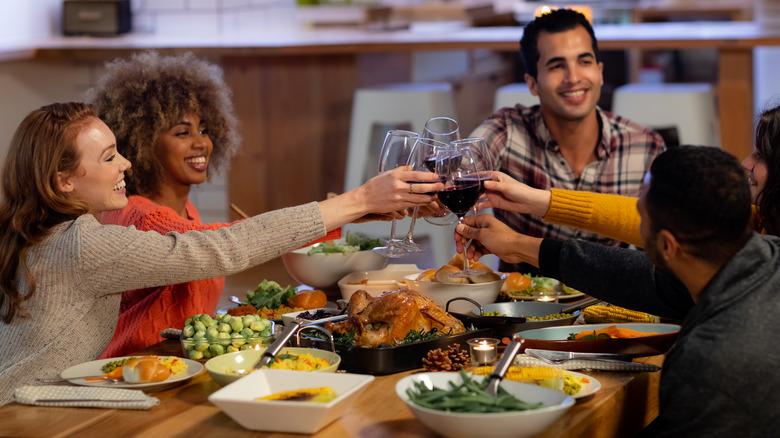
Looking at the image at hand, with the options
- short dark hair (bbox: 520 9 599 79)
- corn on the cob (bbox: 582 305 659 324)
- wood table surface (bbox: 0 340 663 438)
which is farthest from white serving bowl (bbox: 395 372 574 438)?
short dark hair (bbox: 520 9 599 79)

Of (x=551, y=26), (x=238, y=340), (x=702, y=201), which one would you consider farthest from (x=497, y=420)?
(x=551, y=26)

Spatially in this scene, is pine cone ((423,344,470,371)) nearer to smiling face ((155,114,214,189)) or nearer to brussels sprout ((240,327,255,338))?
brussels sprout ((240,327,255,338))

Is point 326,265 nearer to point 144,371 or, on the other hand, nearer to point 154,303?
point 154,303

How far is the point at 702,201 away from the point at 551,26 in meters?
1.70

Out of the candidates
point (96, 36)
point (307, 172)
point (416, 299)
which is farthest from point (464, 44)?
point (416, 299)

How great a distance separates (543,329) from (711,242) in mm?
454

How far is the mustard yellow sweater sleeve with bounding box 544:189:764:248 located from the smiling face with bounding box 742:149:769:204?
0.89ft

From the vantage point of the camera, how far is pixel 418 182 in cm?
194

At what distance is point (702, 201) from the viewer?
139 centimetres

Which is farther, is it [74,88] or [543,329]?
[74,88]

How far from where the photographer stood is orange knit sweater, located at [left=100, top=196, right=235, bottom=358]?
2.14 meters

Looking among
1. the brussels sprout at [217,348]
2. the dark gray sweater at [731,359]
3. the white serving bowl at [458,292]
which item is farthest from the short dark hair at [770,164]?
the brussels sprout at [217,348]

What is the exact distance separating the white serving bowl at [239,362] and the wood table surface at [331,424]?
44 mm

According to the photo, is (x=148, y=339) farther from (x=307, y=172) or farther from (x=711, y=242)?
(x=307, y=172)
